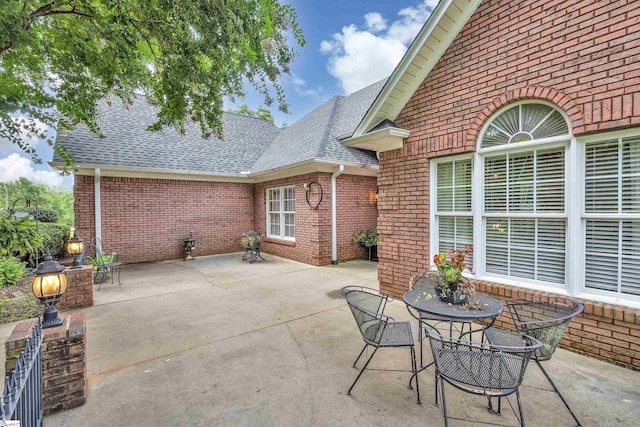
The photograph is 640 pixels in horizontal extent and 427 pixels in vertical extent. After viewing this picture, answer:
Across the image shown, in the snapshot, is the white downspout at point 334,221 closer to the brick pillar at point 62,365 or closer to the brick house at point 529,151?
the brick house at point 529,151

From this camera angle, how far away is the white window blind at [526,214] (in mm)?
3561

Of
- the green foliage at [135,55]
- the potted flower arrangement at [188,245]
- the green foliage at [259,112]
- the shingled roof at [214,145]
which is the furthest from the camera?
the green foliage at [259,112]

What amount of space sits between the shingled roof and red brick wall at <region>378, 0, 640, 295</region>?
3470mm

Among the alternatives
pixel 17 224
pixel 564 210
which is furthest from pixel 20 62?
pixel 564 210

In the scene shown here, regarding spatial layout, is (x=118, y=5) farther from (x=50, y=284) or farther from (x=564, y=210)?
(x=564, y=210)

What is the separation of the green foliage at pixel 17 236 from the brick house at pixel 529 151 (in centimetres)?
506

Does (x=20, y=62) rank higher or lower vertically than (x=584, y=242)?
higher

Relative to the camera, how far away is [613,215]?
10.3 ft

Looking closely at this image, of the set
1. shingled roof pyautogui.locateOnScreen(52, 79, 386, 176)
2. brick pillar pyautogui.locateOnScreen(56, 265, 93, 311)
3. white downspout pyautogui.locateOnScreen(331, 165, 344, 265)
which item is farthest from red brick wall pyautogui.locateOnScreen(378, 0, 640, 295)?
brick pillar pyautogui.locateOnScreen(56, 265, 93, 311)

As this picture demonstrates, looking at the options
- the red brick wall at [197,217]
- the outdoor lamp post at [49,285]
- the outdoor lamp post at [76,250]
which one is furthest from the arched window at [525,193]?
the outdoor lamp post at [76,250]

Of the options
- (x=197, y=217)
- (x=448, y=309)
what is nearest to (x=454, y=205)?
(x=448, y=309)

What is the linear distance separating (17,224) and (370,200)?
8403 mm

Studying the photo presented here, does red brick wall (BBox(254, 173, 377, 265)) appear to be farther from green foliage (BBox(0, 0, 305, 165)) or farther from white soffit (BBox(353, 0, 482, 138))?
green foliage (BBox(0, 0, 305, 165))

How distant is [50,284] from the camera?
2744 millimetres
